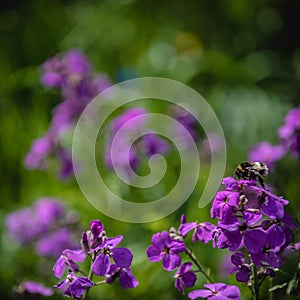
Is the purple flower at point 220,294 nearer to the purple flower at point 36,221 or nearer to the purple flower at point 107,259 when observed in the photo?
the purple flower at point 107,259

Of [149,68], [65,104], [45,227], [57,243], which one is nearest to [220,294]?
Answer: [57,243]

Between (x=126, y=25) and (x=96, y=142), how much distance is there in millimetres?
1958

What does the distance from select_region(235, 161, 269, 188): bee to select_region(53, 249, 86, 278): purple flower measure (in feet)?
1.23

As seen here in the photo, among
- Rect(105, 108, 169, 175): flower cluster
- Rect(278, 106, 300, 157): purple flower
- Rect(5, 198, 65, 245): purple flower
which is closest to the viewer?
Rect(278, 106, 300, 157): purple flower

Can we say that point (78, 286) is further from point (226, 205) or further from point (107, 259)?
point (226, 205)

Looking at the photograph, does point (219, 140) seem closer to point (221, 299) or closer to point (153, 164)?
point (153, 164)

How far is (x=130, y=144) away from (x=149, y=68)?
1.39m

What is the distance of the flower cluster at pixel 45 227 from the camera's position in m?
2.18

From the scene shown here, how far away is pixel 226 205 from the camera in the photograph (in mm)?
1175

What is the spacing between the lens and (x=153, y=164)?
2.27 metres

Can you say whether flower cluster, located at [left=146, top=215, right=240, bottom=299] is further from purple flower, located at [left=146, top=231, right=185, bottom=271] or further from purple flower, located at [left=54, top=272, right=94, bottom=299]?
purple flower, located at [left=54, top=272, right=94, bottom=299]

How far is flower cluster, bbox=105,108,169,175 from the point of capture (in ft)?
6.84

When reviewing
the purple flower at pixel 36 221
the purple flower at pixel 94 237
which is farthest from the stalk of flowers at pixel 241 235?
the purple flower at pixel 36 221

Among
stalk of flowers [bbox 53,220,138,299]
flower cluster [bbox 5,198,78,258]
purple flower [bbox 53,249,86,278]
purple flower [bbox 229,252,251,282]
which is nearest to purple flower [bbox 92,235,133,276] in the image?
stalk of flowers [bbox 53,220,138,299]
